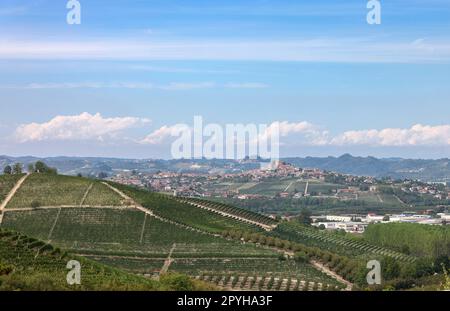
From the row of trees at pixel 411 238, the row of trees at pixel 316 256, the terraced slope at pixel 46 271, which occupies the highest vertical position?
the terraced slope at pixel 46 271

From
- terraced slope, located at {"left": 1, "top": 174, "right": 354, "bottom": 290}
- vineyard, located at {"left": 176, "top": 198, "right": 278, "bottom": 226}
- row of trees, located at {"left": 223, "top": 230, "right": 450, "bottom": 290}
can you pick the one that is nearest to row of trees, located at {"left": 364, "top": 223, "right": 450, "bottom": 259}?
vineyard, located at {"left": 176, "top": 198, "right": 278, "bottom": 226}

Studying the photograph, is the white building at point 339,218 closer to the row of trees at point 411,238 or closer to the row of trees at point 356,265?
the row of trees at point 411,238

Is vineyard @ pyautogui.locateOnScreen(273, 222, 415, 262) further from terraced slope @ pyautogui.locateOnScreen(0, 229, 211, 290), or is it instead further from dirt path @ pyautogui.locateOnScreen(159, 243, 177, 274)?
terraced slope @ pyautogui.locateOnScreen(0, 229, 211, 290)

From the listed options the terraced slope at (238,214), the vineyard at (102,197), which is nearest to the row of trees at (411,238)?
the terraced slope at (238,214)

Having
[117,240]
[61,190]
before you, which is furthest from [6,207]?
[117,240]

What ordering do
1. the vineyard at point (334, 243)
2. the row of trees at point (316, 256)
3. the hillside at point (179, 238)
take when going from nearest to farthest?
the hillside at point (179, 238) → the row of trees at point (316, 256) → the vineyard at point (334, 243)

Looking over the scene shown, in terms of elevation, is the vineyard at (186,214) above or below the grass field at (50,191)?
below
